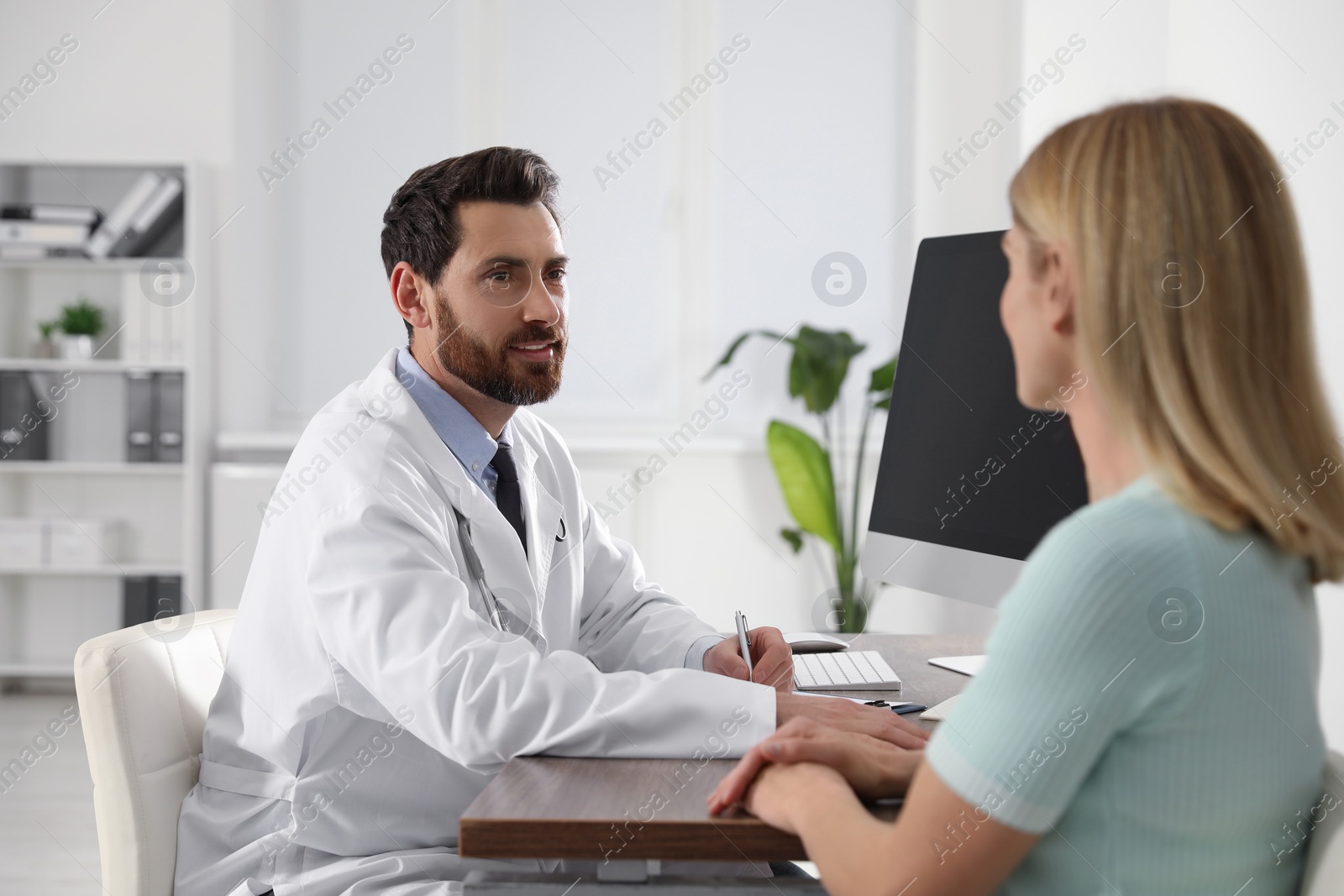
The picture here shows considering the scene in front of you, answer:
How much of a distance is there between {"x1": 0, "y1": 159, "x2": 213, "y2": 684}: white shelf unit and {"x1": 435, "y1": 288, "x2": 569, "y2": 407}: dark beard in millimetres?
2652

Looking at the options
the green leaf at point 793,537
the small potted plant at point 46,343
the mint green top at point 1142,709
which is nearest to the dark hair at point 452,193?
the mint green top at point 1142,709

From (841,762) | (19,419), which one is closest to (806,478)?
(841,762)

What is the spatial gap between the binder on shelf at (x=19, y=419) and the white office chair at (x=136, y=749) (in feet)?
10.3

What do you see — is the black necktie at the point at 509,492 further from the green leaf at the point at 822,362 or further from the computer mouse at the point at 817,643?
the green leaf at the point at 822,362

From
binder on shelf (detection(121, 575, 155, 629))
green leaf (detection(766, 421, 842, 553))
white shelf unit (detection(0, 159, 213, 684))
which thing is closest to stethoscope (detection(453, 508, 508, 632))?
green leaf (detection(766, 421, 842, 553))

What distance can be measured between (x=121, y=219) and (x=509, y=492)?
10.1ft

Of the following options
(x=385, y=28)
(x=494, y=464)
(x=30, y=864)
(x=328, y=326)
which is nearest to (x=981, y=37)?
(x=385, y=28)

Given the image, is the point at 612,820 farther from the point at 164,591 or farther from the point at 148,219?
the point at 148,219

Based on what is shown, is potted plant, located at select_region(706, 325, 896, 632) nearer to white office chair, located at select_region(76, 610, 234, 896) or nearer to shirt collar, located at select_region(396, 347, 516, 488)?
shirt collar, located at select_region(396, 347, 516, 488)

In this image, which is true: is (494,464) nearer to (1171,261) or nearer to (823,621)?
(1171,261)

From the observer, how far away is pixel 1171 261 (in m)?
0.70

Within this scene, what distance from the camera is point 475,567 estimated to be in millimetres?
1328

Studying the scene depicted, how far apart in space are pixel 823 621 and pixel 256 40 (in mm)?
3106

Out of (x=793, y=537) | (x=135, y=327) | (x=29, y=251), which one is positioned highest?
(x=29, y=251)
